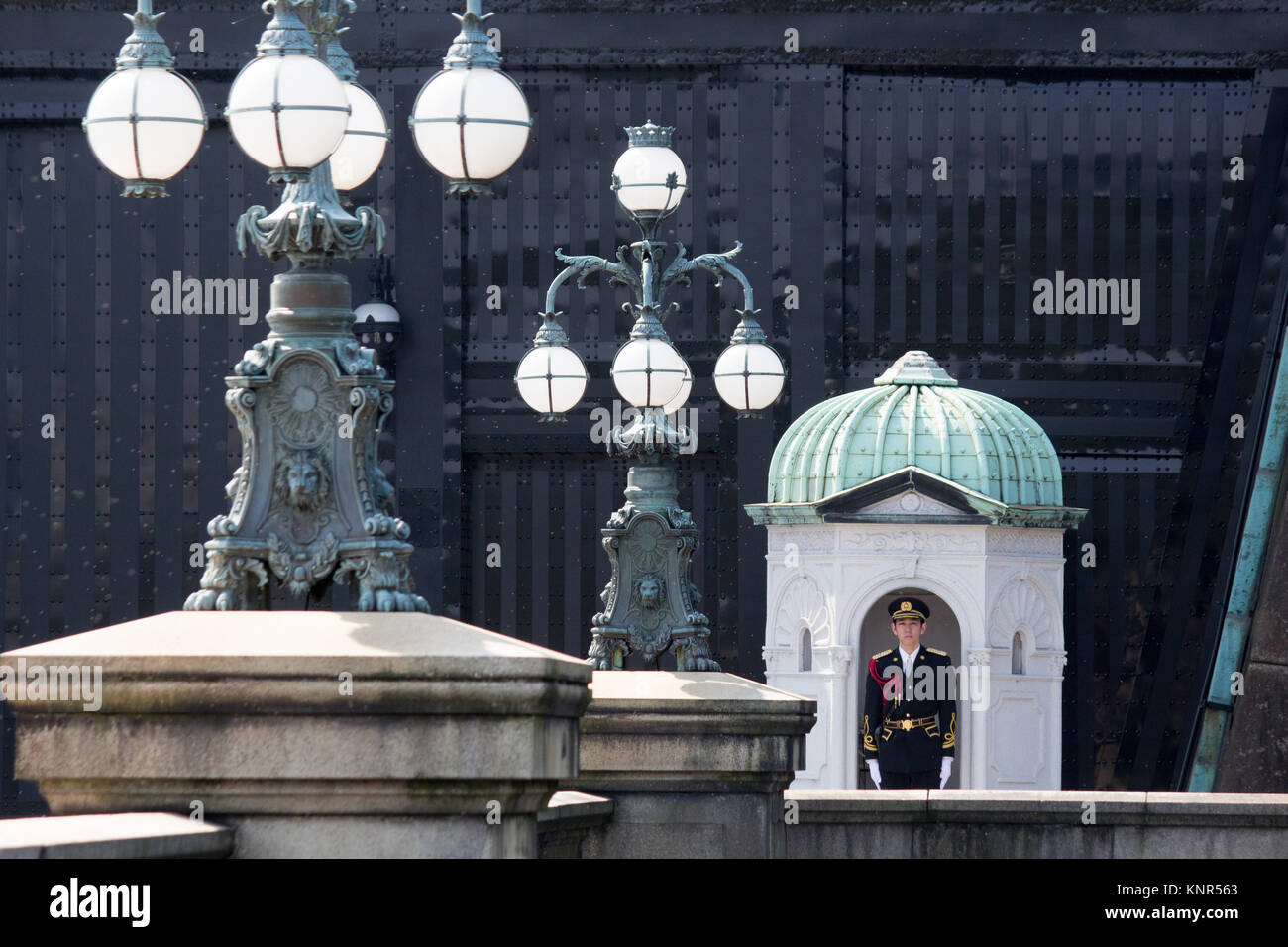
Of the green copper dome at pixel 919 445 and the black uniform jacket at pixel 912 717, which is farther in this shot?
the green copper dome at pixel 919 445

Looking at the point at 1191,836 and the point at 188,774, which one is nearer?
the point at 188,774

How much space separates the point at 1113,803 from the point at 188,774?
16.9 ft

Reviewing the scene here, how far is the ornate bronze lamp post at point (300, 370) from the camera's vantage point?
6453 mm

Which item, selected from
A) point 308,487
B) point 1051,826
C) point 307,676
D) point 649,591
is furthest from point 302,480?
point 649,591

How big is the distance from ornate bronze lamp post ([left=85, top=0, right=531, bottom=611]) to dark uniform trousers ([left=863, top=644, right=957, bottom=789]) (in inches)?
264

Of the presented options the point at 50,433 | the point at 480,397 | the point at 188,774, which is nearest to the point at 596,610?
the point at 480,397

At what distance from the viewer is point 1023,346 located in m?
18.5

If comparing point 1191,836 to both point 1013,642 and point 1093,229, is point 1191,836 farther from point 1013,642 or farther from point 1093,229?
point 1093,229

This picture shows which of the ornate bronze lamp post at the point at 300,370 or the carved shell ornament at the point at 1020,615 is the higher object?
the ornate bronze lamp post at the point at 300,370

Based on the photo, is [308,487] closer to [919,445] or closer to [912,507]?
[912,507]

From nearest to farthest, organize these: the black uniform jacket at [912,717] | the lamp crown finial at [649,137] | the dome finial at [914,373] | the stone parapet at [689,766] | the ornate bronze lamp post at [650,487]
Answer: the stone parapet at [689,766] → the ornate bronze lamp post at [650,487] → the lamp crown finial at [649,137] → the black uniform jacket at [912,717] → the dome finial at [914,373]

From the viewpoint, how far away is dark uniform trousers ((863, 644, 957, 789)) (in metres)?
13.3

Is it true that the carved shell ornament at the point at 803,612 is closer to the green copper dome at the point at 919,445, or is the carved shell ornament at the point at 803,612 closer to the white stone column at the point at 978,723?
the green copper dome at the point at 919,445

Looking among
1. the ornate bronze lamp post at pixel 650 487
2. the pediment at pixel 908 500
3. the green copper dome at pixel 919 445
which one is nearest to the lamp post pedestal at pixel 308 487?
the ornate bronze lamp post at pixel 650 487
